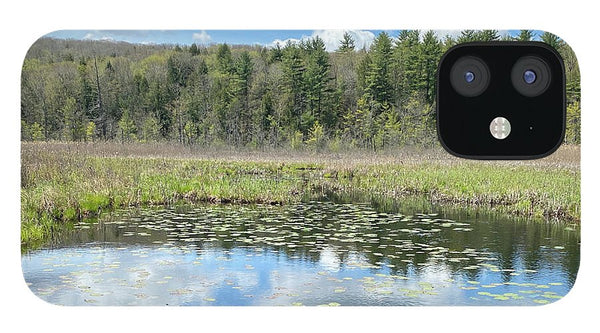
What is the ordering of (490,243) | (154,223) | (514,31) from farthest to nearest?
(154,223) → (490,243) → (514,31)

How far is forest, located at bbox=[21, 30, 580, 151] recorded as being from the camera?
4.32 m

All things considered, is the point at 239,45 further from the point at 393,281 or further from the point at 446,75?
the point at 393,281

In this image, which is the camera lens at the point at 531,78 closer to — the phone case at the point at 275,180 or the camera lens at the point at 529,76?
the camera lens at the point at 529,76

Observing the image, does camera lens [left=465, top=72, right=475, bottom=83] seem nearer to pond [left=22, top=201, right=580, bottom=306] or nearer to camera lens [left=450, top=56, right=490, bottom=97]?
camera lens [left=450, top=56, right=490, bottom=97]

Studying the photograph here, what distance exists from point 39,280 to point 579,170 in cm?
337

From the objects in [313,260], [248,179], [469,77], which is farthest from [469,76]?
[248,179]

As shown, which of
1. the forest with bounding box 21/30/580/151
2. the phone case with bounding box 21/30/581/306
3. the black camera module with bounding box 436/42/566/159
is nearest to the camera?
the black camera module with bounding box 436/42/566/159

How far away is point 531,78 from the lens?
4129mm

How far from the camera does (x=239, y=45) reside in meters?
4.49

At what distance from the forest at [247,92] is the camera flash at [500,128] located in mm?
349

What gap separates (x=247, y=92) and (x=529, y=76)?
199 centimetres

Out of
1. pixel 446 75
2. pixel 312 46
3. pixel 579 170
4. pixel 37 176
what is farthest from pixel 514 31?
pixel 37 176

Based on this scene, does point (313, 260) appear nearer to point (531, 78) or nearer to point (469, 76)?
point (469, 76)

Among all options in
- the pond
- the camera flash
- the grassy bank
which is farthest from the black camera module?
the pond
